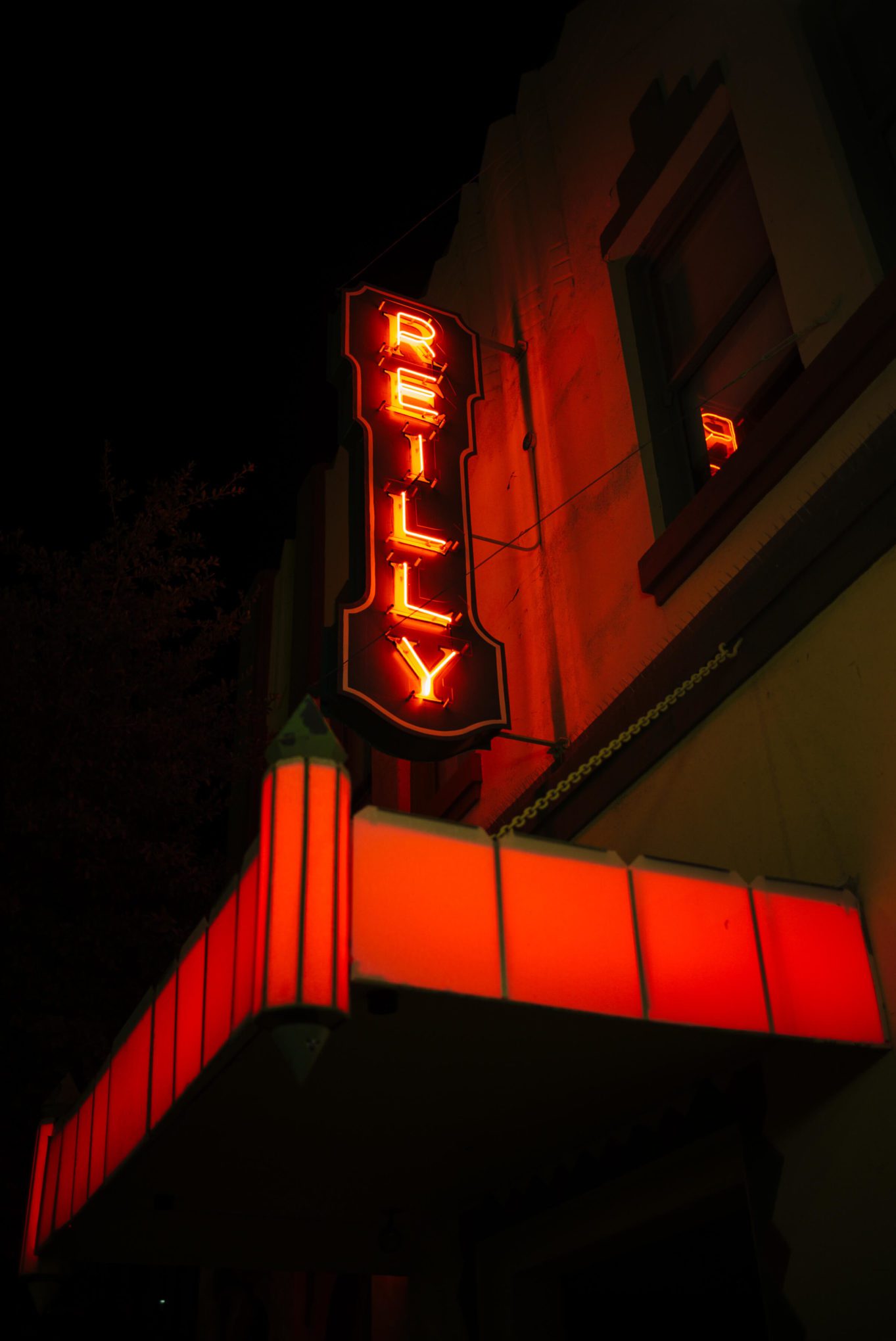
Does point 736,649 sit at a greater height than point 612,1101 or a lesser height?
greater

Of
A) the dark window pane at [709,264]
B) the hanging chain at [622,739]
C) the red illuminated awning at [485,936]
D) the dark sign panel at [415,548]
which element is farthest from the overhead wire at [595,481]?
the red illuminated awning at [485,936]

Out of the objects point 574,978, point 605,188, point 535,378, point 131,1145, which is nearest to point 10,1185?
point 131,1145

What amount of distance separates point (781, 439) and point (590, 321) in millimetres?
3304

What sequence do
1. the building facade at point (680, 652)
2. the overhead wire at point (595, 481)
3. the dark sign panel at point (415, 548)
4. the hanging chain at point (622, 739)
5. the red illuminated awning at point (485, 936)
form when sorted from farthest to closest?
the dark sign panel at point (415, 548), the overhead wire at point (595, 481), the hanging chain at point (622, 739), the building facade at point (680, 652), the red illuminated awning at point (485, 936)

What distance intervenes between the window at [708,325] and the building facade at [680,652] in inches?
1.1

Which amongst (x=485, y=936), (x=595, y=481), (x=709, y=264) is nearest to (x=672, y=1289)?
(x=485, y=936)

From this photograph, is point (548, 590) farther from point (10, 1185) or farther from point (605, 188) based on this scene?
point (10, 1185)

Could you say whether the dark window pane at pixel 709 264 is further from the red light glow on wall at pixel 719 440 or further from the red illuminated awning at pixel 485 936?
the red illuminated awning at pixel 485 936

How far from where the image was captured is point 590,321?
923 centimetres

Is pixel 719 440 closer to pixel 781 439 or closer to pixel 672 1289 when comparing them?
pixel 781 439

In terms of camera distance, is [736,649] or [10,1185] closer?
[736,649]

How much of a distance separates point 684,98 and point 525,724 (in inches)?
183

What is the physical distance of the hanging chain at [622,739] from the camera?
640cm

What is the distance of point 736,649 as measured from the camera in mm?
6289
